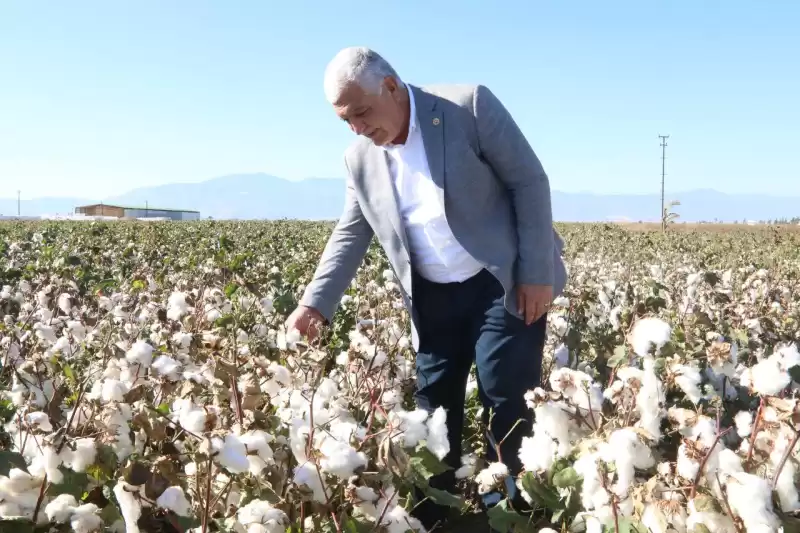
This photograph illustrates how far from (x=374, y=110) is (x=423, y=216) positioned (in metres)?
0.45

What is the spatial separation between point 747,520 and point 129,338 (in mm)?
2464

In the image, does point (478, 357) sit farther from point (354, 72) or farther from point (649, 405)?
point (354, 72)

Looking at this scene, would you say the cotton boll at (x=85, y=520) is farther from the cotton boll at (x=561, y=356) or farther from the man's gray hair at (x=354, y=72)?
the cotton boll at (x=561, y=356)

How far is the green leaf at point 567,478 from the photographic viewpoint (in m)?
1.82

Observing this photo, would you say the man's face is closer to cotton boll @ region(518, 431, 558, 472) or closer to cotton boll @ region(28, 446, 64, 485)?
cotton boll @ region(518, 431, 558, 472)

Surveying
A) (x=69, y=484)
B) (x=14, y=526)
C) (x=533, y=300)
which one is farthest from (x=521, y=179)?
(x=14, y=526)

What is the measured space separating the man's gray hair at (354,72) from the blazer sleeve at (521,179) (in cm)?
37

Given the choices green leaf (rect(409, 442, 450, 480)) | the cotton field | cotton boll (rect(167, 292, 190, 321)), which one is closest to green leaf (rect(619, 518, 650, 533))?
the cotton field

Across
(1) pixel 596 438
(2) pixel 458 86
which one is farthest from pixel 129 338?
(1) pixel 596 438

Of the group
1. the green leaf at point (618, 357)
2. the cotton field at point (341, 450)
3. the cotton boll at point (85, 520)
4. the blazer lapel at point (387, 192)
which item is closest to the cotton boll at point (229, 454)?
the cotton field at point (341, 450)

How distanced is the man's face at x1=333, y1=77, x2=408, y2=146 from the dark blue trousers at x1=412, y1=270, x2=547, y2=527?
1.94 ft

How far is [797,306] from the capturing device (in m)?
5.12

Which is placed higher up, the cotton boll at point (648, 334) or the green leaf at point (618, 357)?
the cotton boll at point (648, 334)

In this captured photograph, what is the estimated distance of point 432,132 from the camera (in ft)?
8.00
